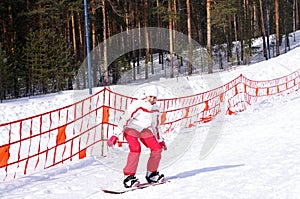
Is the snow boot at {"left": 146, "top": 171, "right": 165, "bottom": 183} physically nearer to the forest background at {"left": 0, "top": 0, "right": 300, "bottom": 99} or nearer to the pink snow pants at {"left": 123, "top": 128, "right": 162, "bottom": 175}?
the pink snow pants at {"left": 123, "top": 128, "right": 162, "bottom": 175}

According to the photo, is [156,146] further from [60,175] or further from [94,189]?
[60,175]

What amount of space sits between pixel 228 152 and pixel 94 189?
10.6ft

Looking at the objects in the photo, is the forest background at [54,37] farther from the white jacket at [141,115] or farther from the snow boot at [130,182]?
the snow boot at [130,182]

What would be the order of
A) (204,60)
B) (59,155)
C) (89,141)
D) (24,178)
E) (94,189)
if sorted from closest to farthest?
(94,189)
(24,178)
(59,155)
(89,141)
(204,60)

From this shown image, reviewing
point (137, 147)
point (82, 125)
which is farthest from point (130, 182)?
point (82, 125)

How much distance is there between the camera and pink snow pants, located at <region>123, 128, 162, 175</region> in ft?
18.3

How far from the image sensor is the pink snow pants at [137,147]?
18.3 ft

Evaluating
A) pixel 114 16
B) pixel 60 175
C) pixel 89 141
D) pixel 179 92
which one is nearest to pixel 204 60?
pixel 179 92

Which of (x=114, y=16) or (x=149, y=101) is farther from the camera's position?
(x=114, y=16)

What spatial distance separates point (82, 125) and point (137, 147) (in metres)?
8.78

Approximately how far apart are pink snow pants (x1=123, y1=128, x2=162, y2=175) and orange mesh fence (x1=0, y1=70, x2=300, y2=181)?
85.3 inches

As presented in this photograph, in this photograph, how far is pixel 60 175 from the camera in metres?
6.94

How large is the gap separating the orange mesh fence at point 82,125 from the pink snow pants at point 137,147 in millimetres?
2166

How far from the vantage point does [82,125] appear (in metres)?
14.0
